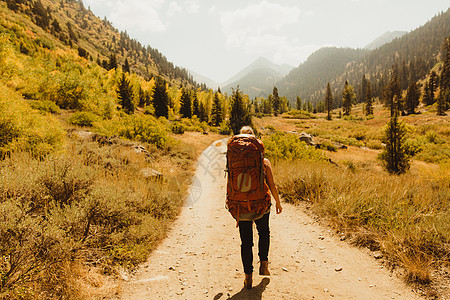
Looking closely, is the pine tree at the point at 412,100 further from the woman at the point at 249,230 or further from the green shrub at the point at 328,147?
the woman at the point at 249,230

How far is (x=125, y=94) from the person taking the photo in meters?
38.2

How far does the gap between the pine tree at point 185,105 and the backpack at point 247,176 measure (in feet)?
159

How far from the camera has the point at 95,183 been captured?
16.1 ft

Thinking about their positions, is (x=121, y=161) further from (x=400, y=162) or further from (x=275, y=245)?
(x=400, y=162)

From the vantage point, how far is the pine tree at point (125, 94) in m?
37.4

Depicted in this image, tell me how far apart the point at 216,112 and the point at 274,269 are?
162 feet

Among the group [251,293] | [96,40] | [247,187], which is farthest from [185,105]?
[96,40]

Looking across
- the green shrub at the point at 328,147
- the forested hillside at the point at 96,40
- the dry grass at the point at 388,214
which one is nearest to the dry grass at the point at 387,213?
the dry grass at the point at 388,214

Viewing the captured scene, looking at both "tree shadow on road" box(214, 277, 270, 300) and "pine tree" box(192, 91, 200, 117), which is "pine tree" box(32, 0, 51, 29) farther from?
"tree shadow on road" box(214, 277, 270, 300)

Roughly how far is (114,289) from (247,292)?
6.71ft

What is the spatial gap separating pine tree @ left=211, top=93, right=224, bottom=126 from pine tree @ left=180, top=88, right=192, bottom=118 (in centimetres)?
624

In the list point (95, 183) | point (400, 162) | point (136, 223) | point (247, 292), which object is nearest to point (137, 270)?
point (136, 223)

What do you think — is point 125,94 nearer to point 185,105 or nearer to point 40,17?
point 185,105

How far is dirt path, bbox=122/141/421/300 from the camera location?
3000 millimetres
